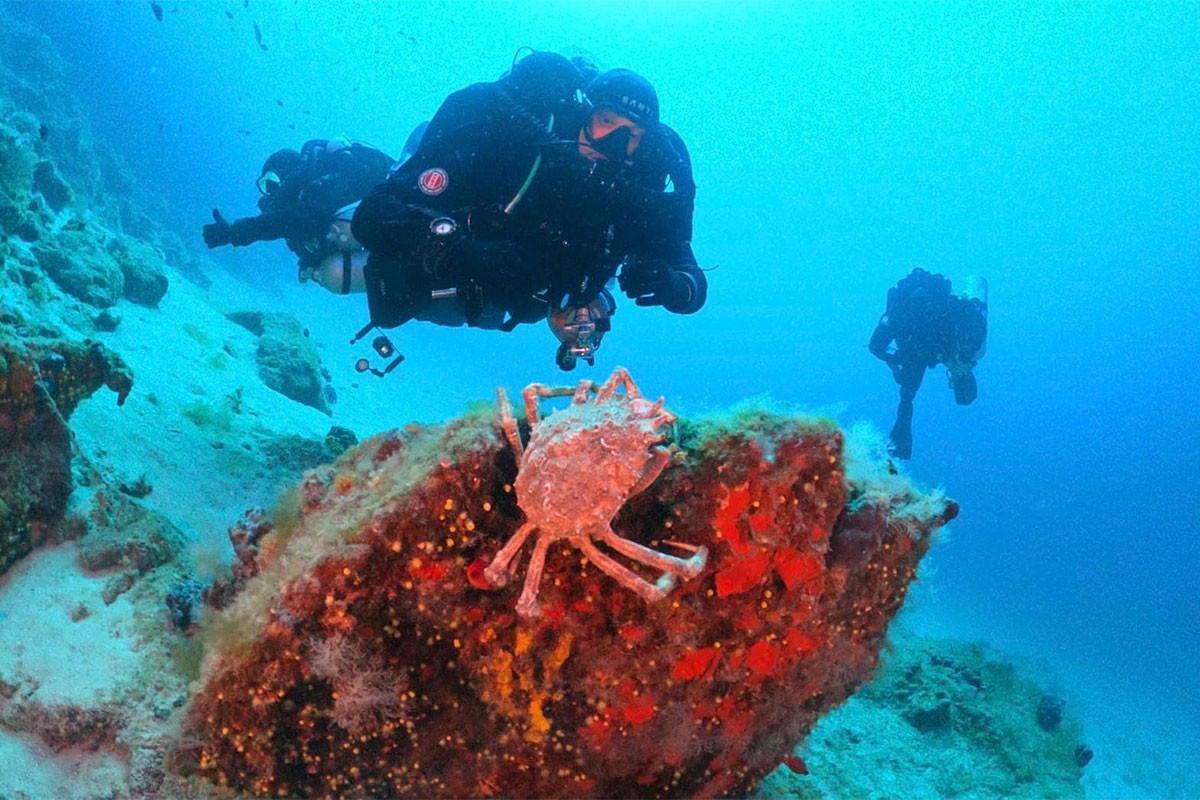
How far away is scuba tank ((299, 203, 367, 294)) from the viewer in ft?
24.4

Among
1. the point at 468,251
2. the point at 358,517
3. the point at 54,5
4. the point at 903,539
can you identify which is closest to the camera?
the point at 358,517

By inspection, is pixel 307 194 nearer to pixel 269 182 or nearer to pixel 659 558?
pixel 269 182

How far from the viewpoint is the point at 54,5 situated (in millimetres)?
34781

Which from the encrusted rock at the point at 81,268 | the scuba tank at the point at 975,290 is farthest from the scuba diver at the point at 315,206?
the scuba tank at the point at 975,290

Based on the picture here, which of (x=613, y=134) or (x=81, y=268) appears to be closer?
(x=613, y=134)

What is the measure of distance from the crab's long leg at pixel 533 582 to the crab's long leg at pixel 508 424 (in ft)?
1.34

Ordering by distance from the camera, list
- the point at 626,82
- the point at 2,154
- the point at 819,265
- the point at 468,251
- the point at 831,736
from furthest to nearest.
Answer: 1. the point at 819,265
2. the point at 2,154
3. the point at 831,736
4. the point at 626,82
5. the point at 468,251

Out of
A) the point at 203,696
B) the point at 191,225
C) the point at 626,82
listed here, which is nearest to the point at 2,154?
the point at 626,82

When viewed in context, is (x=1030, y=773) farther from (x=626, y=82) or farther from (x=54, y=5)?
(x=54, y=5)

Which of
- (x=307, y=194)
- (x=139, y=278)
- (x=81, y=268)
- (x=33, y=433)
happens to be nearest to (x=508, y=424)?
(x=33, y=433)

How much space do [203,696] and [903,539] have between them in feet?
12.3

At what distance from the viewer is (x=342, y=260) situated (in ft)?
24.6

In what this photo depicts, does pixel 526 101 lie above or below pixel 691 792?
above

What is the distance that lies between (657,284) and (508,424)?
319cm
